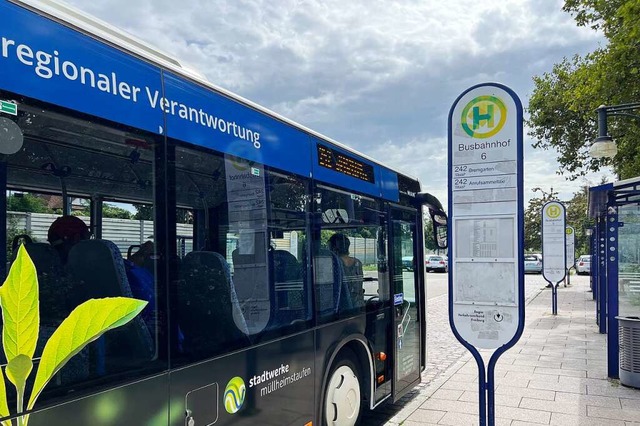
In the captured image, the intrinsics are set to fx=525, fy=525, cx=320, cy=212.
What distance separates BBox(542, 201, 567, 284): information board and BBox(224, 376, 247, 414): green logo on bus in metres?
14.1

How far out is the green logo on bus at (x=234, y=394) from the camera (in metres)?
3.04

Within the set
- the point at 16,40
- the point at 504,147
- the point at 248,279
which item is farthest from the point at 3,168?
the point at 504,147

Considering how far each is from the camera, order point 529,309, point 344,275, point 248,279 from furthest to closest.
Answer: point 529,309 < point 344,275 < point 248,279

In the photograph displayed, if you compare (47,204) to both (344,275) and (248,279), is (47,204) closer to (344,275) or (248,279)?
(248,279)

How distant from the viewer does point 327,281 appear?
4.45 metres

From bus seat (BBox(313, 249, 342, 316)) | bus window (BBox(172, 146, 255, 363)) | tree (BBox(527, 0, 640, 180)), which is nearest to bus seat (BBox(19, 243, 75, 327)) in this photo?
bus window (BBox(172, 146, 255, 363))

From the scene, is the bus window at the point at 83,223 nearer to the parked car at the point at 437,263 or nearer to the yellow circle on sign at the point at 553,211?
the yellow circle on sign at the point at 553,211

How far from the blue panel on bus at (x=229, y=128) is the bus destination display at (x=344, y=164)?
28cm

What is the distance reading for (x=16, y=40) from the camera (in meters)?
1.99

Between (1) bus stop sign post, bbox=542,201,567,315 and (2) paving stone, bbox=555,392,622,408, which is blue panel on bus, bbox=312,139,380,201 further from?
(1) bus stop sign post, bbox=542,201,567,315

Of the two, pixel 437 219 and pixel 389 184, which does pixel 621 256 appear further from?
pixel 389 184

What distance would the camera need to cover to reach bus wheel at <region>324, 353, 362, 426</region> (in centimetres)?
450

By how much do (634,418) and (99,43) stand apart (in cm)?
634

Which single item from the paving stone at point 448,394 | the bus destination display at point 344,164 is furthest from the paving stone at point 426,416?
the bus destination display at point 344,164
